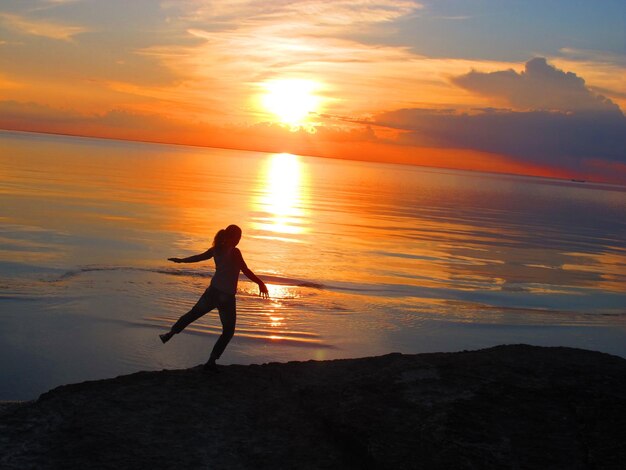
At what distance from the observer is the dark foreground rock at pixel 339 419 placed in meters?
5.87

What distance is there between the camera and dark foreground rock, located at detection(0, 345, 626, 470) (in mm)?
5871

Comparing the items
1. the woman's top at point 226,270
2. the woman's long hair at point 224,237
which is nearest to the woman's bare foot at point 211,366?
the woman's top at point 226,270

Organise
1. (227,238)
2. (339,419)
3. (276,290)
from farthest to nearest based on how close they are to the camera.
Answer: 1. (276,290)
2. (227,238)
3. (339,419)

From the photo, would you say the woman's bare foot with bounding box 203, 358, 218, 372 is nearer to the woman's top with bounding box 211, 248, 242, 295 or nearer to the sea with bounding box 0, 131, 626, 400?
the woman's top with bounding box 211, 248, 242, 295

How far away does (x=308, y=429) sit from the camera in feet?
21.6

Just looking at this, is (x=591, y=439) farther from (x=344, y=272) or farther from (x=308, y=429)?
(x=344, y=272)

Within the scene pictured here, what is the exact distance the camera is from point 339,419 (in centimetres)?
663

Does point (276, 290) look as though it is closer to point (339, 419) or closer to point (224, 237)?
point (224, 237)

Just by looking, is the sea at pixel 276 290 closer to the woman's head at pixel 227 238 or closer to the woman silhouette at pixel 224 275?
the woman silhouette at pixel 224 275

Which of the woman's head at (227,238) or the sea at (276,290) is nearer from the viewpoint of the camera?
the woman's head at (227,238)

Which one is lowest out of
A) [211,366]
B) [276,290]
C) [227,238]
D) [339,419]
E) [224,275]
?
[276,290]

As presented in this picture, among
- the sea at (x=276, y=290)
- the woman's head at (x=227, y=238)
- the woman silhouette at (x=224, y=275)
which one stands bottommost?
the sea at (x=276, y=290)

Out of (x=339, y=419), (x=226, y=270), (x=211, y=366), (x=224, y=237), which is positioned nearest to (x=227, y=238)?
(x=224, y=237)

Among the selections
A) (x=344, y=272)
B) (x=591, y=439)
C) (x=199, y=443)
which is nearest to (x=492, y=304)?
(x=344, y=272)
